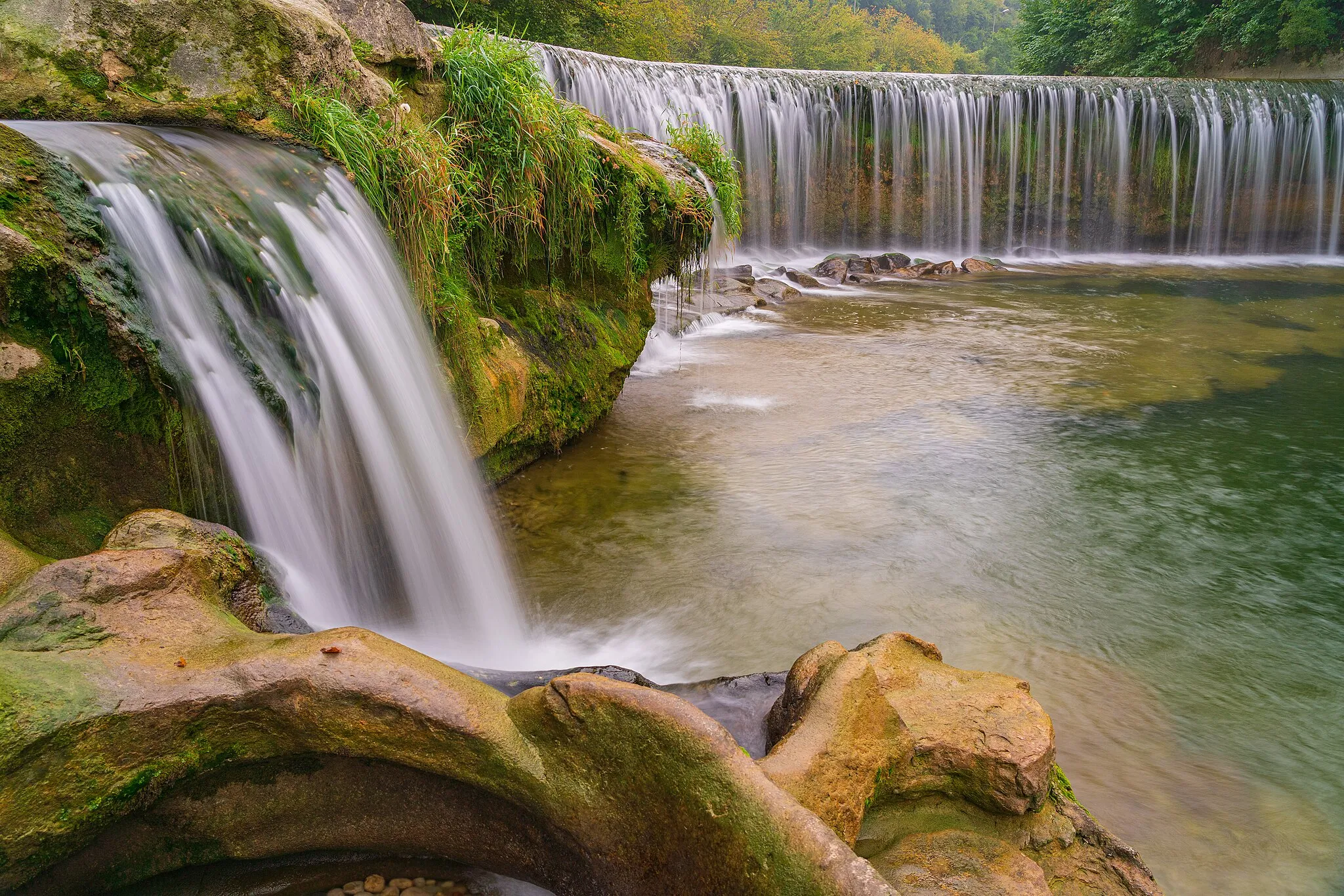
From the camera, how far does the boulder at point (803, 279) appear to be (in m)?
13.7

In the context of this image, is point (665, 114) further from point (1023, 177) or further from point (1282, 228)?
point (1282, 228)

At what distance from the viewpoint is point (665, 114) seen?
14883 millimetres

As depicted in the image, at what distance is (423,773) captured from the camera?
2.18m

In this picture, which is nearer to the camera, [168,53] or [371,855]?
[371,855]

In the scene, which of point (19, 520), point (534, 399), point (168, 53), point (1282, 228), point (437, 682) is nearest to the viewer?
point (437, 682)

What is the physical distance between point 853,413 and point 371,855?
5.40 m

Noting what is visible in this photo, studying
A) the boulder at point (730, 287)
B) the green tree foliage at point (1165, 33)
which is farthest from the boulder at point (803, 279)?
the green tree foliage at point (1165, 33)

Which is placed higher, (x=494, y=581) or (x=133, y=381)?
(x=133, y=381)

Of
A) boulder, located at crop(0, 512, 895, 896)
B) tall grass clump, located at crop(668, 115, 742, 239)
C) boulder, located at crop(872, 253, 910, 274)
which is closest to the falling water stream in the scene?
boulder, located at crop(0, 512, 895, 896)

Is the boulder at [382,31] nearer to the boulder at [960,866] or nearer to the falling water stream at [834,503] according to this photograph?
the falling water stream at [834,503]

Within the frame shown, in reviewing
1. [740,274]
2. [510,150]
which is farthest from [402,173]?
[740,274]

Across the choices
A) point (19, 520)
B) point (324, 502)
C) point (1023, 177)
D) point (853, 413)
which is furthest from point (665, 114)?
point (19, 520)

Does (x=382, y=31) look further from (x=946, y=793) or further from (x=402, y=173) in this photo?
(x=946, y=793)

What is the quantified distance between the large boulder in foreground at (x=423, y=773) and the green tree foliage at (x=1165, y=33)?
25057mm
